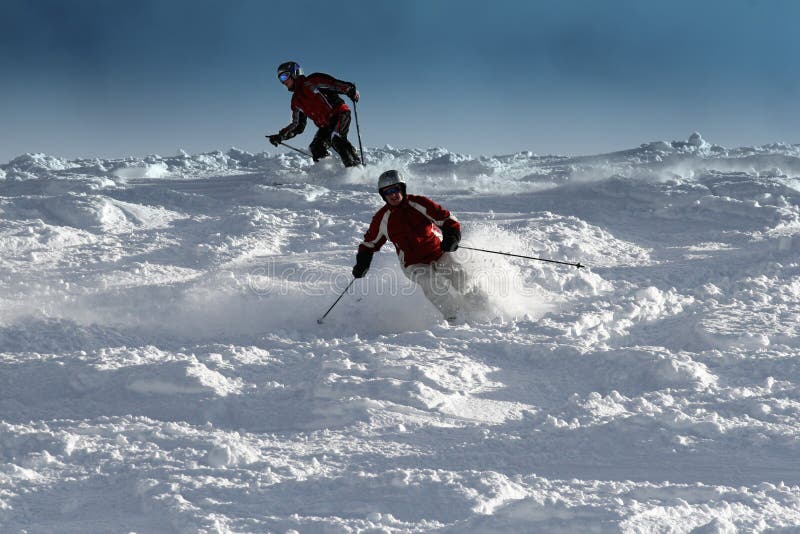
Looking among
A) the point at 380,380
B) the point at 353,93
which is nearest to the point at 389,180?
the point at 380,380

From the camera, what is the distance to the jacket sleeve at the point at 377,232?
5.92m

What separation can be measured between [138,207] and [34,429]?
695cm

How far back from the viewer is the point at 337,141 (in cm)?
1247

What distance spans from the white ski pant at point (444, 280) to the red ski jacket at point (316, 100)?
6572 mm

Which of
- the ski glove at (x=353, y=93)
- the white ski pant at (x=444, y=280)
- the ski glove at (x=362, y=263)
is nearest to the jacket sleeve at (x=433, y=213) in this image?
the white ski pant at (x=444, y=280)

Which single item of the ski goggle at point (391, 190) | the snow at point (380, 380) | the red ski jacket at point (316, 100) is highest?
the red ski jacket at point (316, 100)

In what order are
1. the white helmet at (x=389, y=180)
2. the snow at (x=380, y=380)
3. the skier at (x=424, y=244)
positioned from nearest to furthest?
1. the snow at (x=380, y=380)
2. the white helmet at (x=389, y=180)
3. the skier at (x=424, y=244)

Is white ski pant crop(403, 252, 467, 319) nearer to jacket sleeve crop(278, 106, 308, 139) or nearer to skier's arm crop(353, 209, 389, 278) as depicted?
skier's arm crop(353, 209, 389, 278)

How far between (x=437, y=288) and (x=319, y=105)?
6.90 m

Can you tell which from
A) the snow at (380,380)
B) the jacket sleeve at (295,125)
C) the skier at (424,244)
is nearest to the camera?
the snow at (380,380)

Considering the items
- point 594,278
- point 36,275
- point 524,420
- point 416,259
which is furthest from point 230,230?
point 524,420

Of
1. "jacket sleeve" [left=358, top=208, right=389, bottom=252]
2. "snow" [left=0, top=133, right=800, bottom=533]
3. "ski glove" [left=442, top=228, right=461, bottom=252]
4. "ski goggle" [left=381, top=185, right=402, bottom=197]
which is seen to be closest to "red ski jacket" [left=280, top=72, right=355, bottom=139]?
"snow" [left=0, top=133, right=800, bottom=533]

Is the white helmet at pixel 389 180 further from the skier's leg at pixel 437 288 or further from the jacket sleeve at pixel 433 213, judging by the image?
the skier's leg at pixel 437 288

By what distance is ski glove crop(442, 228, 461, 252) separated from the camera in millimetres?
5758
